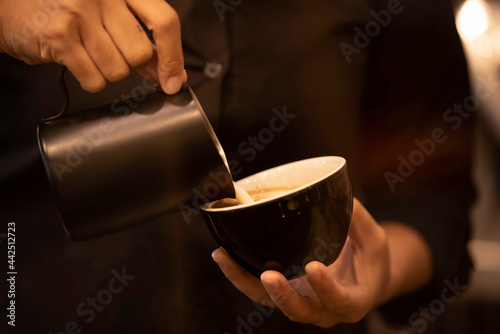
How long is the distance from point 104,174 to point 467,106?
95 cm

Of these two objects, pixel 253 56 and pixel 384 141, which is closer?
pixel 253 56

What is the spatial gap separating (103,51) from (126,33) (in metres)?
0.04

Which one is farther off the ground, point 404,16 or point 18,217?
point 404,16

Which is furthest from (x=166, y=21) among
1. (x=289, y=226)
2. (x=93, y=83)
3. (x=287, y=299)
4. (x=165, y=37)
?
(x=287, y=299)

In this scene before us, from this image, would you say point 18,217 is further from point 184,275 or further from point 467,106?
point 467,106

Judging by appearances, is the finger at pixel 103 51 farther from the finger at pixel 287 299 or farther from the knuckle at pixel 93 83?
the finger at pixel 287 299

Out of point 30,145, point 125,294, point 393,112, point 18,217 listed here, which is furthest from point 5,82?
point 393,112

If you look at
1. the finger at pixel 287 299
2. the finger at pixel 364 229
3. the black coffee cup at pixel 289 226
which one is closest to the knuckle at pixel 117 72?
the black coffee cup at pixel 289 226

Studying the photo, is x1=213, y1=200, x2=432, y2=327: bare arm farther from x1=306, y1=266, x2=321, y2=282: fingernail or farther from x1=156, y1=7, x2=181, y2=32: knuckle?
x1=156, y1=7, x2=181, y2=32: knuckle

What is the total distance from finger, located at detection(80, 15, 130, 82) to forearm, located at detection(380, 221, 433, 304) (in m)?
0.66

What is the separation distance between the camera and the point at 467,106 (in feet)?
3.90

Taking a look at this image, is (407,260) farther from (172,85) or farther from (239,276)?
(172,85)

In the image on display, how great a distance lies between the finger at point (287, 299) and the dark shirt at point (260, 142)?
27cm

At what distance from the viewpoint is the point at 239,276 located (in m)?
0.73
